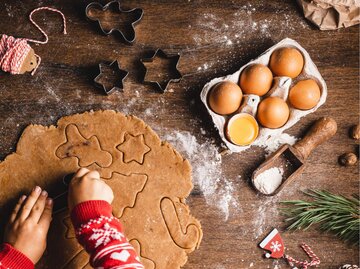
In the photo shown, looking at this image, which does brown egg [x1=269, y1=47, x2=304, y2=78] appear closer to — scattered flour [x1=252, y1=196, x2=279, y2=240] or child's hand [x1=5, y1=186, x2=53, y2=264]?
scattered flour [x1=252, y1=196, x2=279, y2=240]

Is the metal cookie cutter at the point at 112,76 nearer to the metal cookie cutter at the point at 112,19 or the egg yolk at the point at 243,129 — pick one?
the metal cookie cutter at the point at 112,19

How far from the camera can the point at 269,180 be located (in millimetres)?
1723

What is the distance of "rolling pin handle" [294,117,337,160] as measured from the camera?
1696mm

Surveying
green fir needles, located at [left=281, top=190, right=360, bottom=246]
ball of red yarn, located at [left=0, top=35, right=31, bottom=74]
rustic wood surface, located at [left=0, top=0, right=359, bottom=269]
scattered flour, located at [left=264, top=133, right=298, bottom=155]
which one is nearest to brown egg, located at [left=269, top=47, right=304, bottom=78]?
rustic wood surface, located at [left=0, top=0, right=359, bottom=269]

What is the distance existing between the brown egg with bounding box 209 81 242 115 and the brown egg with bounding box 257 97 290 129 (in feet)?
0.28

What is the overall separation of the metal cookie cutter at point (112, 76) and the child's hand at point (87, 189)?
30 cm

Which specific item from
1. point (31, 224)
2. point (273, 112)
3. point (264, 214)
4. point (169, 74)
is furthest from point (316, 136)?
point (31, 224)

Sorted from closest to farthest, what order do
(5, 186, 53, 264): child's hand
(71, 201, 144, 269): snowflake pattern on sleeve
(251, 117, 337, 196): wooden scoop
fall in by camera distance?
(71, 201, 144, 269): snowflake pattern on sleeve, (5, 186, 53, 264): child's hand, (251, 117, 337, 196): wooden scoop

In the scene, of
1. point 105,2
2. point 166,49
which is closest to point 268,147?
point 166,49

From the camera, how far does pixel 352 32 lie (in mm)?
1809

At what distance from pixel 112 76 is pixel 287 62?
613 mm

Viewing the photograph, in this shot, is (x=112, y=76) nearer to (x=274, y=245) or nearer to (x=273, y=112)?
(x=273, y=112)

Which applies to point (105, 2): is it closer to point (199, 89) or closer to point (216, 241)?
point (199, 89)

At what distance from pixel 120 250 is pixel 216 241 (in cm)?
39
